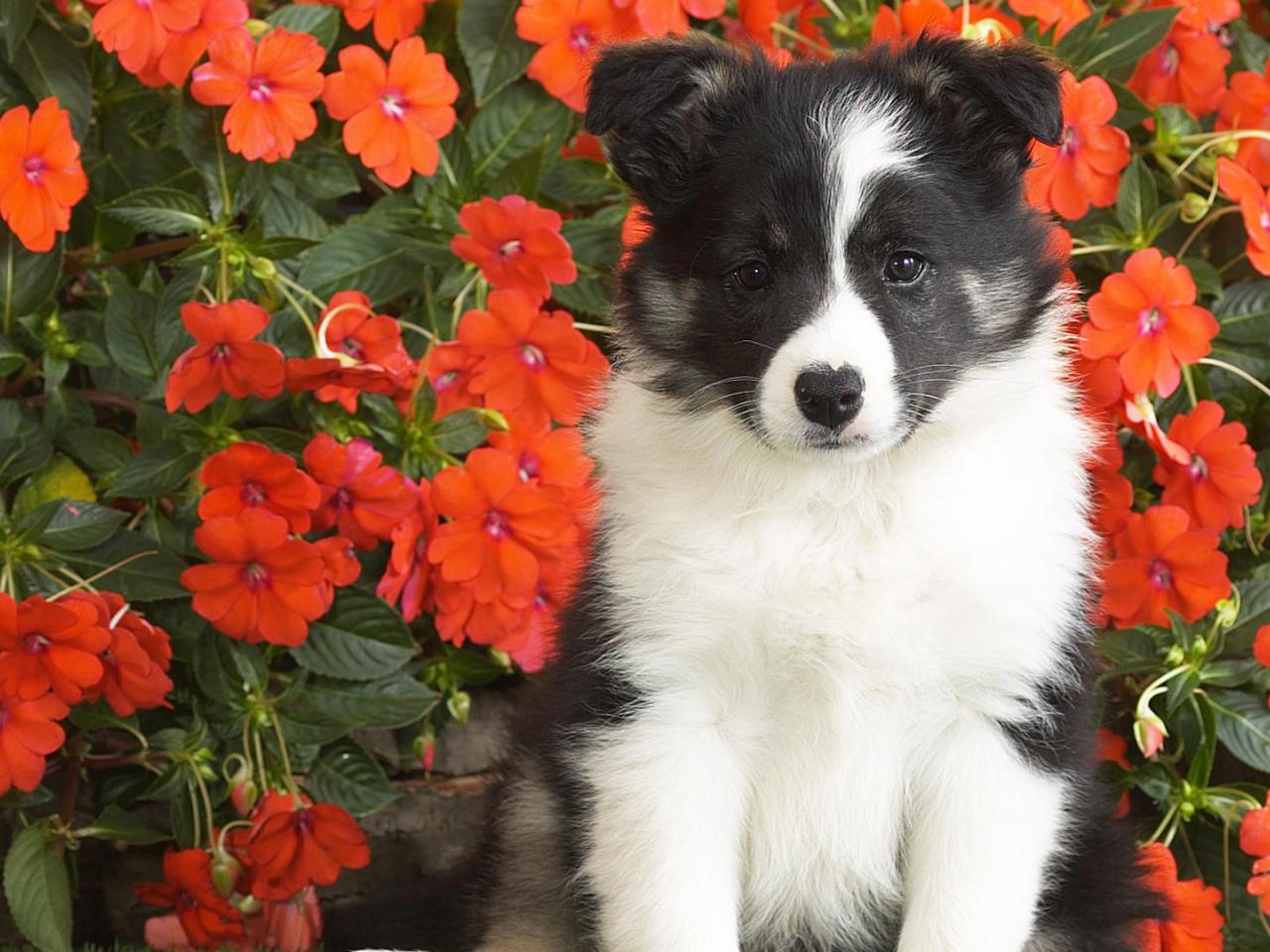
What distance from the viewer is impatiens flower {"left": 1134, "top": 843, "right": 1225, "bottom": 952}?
122 inches

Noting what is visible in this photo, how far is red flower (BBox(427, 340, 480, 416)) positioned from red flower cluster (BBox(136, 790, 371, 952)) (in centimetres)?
89

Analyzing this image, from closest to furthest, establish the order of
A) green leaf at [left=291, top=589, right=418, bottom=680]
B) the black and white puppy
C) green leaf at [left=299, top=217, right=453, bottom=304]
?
the black and white puppy
green leaf at [left=291, top=589, right=418, bottom=680]
green leaf at [left=299, top=217, right=453, bottom=304]

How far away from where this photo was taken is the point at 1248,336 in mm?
3697

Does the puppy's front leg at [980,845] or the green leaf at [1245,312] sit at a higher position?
the green leaf at [1245,312]

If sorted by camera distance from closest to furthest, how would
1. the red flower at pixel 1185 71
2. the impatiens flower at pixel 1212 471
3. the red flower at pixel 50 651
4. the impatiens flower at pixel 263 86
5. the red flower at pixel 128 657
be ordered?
the red flower at pixel 50 651, the red flower at pixel 128 657, the impatiens flower at pixel 263 86, the impatiens flower at pixel 1212 471, the red flower at pixel 1185 71

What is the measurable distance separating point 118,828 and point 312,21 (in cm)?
180

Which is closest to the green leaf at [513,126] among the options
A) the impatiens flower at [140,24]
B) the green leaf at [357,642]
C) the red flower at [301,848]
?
the impatiens flower at [140,24]

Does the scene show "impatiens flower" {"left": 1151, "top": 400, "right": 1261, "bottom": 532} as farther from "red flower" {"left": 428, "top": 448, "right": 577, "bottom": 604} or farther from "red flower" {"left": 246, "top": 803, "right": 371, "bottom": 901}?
"red flower" {"left": 246, "top": 803, "right": 371, "bottom": 901}

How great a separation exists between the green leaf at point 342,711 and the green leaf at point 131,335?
2.54 ft

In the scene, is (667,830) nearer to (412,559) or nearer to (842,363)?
(842,363)

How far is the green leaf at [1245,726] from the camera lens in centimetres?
339

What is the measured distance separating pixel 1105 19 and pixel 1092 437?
1534mm

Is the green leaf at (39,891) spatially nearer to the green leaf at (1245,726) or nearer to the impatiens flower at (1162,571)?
the impatiens flower at (1162,571)

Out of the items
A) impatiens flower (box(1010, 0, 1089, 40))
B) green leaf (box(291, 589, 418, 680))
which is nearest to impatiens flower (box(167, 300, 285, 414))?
green leaf (box(291, 589, 418, 680))
